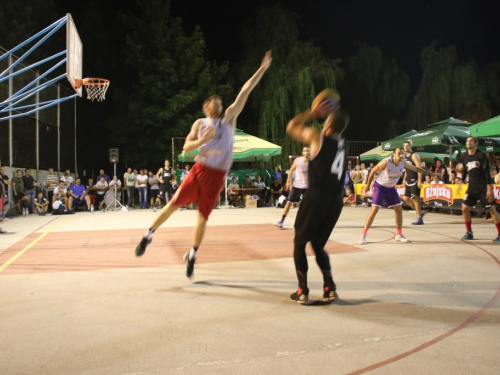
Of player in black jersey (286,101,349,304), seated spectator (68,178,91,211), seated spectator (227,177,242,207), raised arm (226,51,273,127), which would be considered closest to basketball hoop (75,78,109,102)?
raised arm (226,51,273,127)

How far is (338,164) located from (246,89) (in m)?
1.40

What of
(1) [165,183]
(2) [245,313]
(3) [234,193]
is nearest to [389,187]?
(2) [245,313]

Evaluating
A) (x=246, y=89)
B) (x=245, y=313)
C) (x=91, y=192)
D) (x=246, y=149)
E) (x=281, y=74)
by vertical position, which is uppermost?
(x=281, y=74)

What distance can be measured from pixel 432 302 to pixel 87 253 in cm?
562

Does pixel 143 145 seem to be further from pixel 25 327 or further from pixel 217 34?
pixel 25 327

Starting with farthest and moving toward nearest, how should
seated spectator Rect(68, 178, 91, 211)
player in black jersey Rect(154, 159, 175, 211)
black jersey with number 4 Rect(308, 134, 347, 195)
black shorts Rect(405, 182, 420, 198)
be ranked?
player in black jersey Rect(154, 159, 175, 211) < seated spectator Rect(68, 178, 91, 211) < black shorts Rect(405, 182, 420, 198) < black jersey with number 4 Rect(308, 134, 347, 195)

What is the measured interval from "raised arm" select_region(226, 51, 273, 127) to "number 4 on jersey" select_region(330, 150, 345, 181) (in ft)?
4.07

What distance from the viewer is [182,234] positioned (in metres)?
10.1

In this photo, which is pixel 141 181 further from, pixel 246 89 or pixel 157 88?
pixel 246 89

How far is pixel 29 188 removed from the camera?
17.4 metres

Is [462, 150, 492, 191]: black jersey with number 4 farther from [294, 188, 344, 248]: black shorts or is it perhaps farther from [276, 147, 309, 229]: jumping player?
[294, 188, 344, 248]: black shorts

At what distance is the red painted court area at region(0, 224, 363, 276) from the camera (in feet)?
22.2

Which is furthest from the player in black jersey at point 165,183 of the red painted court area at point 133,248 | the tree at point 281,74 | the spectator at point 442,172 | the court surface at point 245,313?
the court surface at point 245,313

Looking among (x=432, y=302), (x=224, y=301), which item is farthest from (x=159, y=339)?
(x=432, y=302)
